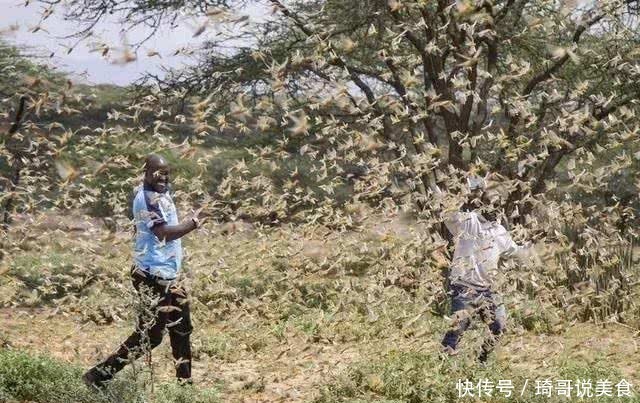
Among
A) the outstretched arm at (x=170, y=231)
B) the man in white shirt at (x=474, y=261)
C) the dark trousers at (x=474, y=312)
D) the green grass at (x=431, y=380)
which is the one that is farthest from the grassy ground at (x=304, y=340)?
the outstretched arm at (x=170, y=231)

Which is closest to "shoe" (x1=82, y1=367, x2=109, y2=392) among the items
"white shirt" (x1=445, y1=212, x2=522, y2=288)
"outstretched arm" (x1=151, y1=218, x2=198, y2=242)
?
"outstretched arm" (x1=151, y1=218, x2=198, y2=242)

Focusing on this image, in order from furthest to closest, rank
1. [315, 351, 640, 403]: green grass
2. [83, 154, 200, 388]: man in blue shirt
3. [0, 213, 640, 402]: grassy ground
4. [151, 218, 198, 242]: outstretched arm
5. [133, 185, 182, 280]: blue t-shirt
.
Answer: [0, 213, 640, 402]: grassy ground < [315, 351, 640, 403]: green grass < [133, 185, 182, 280]: blue t-shirt < [83, 154, 200, 388]: man in blue shirt < [151, 218, 198, 242]: outstretched arm

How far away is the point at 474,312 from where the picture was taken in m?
7.67

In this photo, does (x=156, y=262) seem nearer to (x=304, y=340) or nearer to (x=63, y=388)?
(x=63, y=388)

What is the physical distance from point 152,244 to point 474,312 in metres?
2.82

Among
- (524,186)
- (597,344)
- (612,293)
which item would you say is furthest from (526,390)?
(612,293)

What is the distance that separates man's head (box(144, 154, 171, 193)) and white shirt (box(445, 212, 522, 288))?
245cm

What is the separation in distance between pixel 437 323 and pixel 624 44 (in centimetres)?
479

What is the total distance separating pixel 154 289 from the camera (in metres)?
6.98

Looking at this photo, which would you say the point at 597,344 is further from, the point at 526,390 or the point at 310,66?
the point at 310,66

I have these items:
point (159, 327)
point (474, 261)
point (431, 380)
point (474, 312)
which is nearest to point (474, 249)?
point (474, 261)

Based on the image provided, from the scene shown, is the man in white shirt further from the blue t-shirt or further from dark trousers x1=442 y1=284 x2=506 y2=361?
the blue t-shirt

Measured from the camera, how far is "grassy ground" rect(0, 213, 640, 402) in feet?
25.3

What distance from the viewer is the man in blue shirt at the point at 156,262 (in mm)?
6781
